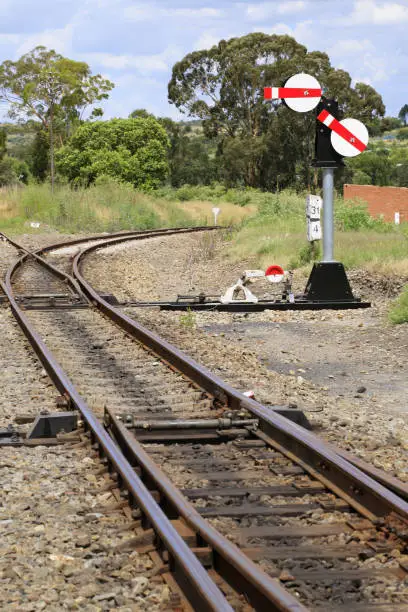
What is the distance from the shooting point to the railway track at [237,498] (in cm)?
384

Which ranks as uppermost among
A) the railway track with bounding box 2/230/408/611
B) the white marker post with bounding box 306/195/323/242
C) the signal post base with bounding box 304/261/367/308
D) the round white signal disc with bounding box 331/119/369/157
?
the round white signal disc with bounding box 331/119/369/157

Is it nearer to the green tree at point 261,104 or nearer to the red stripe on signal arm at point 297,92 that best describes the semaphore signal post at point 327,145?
the red stripe on signal arm at point 297,92

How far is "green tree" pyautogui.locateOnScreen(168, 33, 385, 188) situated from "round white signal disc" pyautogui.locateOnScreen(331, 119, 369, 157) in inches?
1790

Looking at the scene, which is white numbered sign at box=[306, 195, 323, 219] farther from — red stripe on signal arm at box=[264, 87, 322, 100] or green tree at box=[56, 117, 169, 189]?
green tree at box=[56, 117, 169, 189]

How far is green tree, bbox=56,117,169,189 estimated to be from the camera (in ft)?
195

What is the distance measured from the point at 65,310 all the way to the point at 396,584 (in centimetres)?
994

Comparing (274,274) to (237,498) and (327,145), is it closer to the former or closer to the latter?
(327,145)

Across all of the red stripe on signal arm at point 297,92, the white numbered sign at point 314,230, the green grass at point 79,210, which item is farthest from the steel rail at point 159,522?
the green grass at point 79,210

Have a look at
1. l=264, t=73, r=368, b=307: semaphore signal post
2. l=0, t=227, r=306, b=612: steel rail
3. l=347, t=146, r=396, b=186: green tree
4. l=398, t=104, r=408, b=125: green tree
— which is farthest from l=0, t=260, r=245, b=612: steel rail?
l=398, t=104, r=408, b=125: green tree

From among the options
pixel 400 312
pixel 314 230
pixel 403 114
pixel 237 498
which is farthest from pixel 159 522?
pixel 403 114

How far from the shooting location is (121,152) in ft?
197

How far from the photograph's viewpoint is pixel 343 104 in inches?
2323

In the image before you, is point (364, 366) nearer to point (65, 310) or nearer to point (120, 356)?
point (120, 356)

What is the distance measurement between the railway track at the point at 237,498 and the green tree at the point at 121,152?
170ft
